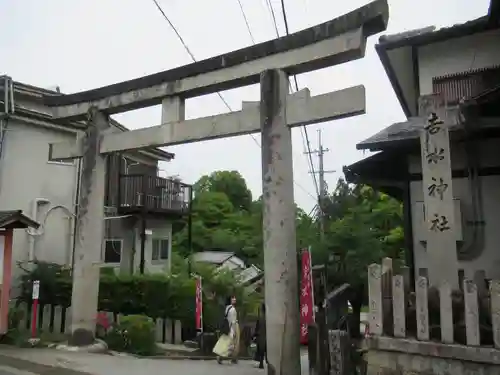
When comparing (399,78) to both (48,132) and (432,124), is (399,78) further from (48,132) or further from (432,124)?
(48,132)

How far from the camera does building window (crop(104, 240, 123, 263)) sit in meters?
20.0

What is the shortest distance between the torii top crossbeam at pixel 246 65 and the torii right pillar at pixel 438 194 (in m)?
2.00

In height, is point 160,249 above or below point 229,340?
above

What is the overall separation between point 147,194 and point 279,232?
12.1m

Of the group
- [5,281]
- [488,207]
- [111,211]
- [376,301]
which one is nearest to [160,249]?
[111,211]

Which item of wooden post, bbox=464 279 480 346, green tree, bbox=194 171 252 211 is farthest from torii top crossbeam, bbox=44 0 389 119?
green tree, bbox=194 171 252 211

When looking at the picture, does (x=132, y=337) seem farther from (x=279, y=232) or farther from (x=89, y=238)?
(x=279, y=232)

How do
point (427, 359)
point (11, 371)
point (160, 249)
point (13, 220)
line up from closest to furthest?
point (427, 359) < point (11, 371) < point (13, 220) < point (160, 249)

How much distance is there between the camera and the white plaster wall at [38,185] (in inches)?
620

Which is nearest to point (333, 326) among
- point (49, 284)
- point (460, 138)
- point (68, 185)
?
point (460, 138)

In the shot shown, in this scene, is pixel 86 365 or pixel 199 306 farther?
pixel 199 306

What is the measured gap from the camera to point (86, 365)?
30.5 feet

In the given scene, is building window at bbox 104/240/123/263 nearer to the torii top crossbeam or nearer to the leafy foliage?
the leafy foliage

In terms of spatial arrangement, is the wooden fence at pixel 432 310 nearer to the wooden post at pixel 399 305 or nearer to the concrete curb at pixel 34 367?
the wooden post at pixel 399 305
